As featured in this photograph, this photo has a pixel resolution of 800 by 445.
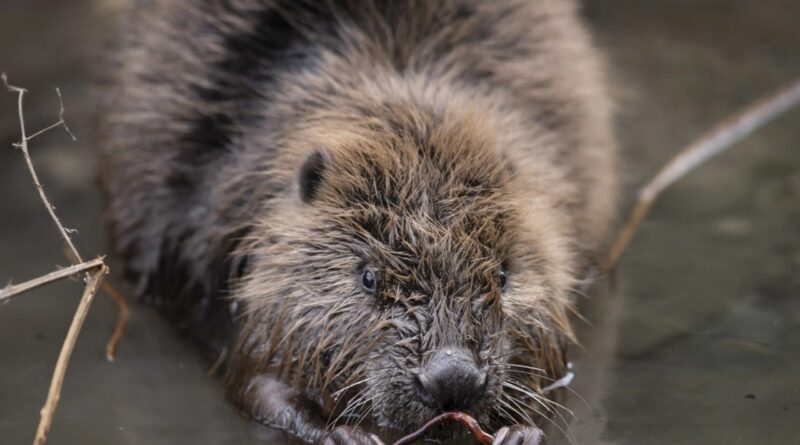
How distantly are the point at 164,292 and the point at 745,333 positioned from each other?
1874 millimetres

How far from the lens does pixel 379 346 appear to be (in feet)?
10.8

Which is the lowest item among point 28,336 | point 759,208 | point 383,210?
point 28,336

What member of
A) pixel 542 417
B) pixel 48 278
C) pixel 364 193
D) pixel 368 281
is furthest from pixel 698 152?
pixel 48 278

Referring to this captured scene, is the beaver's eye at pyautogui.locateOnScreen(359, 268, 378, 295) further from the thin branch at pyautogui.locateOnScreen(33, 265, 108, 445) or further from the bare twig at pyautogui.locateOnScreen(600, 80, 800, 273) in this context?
the bare twig at pyautogui.locateOnScreen(600, 80, 800, 273)

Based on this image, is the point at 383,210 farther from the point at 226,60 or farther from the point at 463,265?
the point at 226,60

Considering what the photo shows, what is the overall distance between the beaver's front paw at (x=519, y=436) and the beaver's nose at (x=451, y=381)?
0.11 meters

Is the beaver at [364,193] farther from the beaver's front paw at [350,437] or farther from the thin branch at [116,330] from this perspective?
the thin branch at [116,330]

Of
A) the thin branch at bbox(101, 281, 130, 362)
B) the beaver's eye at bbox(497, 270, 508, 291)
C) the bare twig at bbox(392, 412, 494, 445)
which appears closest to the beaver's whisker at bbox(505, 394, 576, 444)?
the bare twig at bbox(392, 412, 494, 445)

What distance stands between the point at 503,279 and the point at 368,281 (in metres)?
0.35

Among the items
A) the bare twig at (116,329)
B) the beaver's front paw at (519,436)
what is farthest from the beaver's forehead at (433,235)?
the bare twig at (116,329)

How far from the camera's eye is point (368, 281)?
3.42m

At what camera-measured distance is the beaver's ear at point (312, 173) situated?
141 inches

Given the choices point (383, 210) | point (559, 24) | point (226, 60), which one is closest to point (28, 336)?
point (226, 60)

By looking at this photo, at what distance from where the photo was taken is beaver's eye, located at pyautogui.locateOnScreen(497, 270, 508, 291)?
11.3ft
